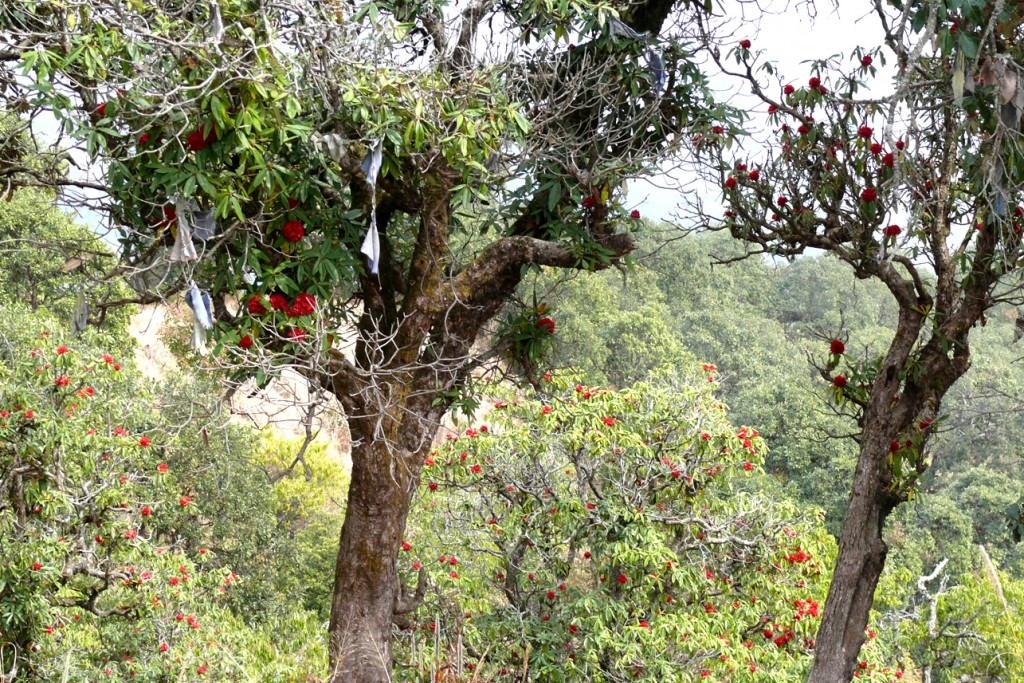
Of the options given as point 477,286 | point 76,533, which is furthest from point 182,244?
point 76,533

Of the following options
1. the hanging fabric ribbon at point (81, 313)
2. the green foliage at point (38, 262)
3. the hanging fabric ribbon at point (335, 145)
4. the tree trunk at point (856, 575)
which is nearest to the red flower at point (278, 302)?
the hanging fabric ribbon at point (335, 145)

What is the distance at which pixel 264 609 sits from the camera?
1034cm

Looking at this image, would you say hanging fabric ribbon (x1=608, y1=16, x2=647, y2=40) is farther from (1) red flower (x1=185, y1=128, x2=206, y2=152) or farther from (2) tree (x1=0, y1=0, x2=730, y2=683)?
(1) red flower (x1=185, y1=128, x2=206, y2=152)

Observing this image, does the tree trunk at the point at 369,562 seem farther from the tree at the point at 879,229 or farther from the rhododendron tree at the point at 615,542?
the tree at the point at 879,229

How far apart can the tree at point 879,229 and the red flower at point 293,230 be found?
6.16 ft

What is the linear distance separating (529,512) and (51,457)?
3006mm

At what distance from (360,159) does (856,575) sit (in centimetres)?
272

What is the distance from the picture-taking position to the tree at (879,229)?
3740mm

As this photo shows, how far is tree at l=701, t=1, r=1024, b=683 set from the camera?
3740 millimetres

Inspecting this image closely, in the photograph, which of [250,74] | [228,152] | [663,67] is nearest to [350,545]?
[228,152]

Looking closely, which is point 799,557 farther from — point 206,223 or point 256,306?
point 206,223

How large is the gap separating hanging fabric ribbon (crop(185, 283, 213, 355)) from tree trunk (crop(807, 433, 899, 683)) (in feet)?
8.89

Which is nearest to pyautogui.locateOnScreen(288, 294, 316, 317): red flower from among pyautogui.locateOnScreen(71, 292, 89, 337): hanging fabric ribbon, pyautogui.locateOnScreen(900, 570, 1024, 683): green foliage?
pyautogui.locateOnScreen(71, 292, 89, 337): hanging fabric ribbon

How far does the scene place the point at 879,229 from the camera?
4.04 meters
